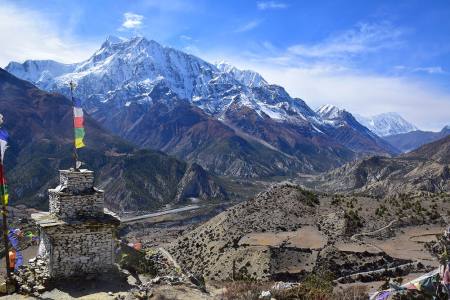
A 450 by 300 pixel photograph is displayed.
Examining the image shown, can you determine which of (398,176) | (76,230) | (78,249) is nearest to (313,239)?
(78,249)

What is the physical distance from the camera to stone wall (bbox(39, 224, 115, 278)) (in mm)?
19016

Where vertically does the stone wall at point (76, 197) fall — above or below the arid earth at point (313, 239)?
above

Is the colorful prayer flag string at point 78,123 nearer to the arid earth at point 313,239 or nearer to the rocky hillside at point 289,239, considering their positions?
→ the arid earth at point 313,239

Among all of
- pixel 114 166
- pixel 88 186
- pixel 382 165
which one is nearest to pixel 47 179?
pixel 114 166

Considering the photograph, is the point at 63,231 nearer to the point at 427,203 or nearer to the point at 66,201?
the point at 66,201

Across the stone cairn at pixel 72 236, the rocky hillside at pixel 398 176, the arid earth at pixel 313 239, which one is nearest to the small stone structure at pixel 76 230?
the stone cairn at pixel 72 236

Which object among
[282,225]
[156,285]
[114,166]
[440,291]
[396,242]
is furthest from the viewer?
[114,166]

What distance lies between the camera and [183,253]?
186ft

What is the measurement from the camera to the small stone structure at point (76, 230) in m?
19.0

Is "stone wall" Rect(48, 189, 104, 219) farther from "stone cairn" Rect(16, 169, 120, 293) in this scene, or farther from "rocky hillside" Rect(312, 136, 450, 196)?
"rocky hillside" Rect(312, 136, 450, 196)

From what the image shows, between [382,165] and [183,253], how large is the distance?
5624 inches

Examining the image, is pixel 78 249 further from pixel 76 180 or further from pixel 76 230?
pixel 76 180

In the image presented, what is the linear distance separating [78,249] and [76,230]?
2.53ft

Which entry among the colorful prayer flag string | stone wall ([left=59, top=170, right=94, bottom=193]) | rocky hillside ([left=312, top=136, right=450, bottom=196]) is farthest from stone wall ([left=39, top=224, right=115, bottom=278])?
rocky hillside ([left=312, top=136, right=450, bottom=196])
